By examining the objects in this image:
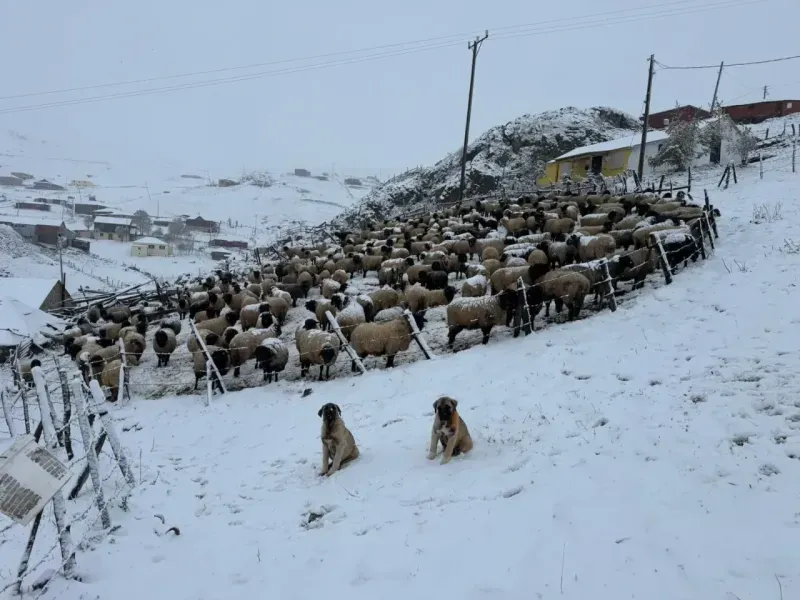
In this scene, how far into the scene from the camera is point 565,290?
12680 mm

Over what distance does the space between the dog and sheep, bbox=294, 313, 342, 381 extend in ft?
16.8

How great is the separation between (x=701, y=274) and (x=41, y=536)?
14.3 meters

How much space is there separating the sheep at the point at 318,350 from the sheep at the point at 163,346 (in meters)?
5.71

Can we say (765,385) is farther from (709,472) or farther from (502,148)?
(502,148)

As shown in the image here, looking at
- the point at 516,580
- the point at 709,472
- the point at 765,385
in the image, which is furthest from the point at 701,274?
the point at 516,580

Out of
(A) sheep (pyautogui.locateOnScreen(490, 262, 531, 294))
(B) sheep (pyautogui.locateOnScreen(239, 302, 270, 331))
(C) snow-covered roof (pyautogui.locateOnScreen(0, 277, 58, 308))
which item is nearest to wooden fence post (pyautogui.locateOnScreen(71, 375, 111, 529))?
(A) sheep (pyautogui.locateOnScreen(490, 262, 531, 294))

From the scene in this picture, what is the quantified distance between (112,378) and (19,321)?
→ 716 inches

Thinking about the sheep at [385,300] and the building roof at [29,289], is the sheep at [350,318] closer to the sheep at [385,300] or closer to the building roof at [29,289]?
the sheep at [385,300]

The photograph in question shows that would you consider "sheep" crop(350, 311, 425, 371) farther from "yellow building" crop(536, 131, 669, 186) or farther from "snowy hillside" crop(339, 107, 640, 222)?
"snowy hillside" crop(339, 107, 640, 222)

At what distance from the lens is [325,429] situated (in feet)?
24.7

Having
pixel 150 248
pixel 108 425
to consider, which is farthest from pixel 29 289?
pixel 150 248

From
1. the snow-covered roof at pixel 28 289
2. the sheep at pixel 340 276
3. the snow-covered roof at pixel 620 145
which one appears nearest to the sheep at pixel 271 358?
the sheep at pixel 340 276

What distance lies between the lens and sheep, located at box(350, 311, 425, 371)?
12695 mm

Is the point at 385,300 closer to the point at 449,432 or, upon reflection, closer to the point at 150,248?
the point at 449,432
